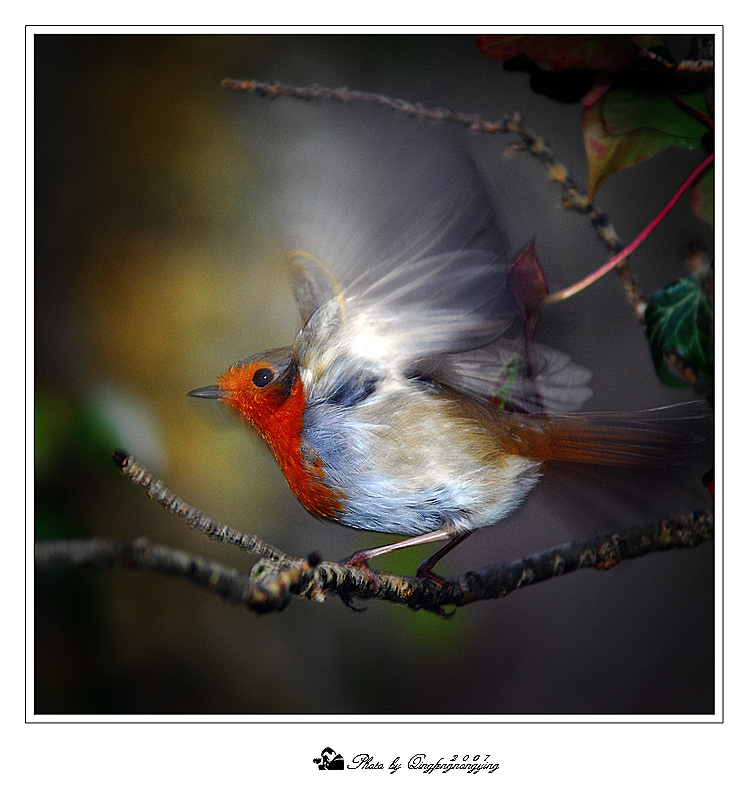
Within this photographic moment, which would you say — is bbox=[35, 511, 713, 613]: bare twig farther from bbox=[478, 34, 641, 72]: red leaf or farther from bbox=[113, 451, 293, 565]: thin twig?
bbox=[478, 34, 641, 72]: red leaf

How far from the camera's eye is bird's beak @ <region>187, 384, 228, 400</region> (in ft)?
4.09

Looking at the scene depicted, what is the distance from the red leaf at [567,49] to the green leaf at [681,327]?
0.46 meters

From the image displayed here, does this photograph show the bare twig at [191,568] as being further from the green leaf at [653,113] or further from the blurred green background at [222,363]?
the green leaf at [653,113]

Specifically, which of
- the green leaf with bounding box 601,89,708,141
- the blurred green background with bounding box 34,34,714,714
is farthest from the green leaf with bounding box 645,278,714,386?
Answer: the green leaf with bounding box 601,89,708,141

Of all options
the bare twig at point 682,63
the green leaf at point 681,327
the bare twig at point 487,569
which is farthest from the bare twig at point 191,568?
the bare twig at point 682,63

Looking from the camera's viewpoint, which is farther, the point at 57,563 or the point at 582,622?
the point at 582,622

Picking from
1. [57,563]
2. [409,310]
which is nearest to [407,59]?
[409,310]

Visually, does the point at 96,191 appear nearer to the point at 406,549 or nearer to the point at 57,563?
the point at 57,563

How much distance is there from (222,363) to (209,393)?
6 centimetres

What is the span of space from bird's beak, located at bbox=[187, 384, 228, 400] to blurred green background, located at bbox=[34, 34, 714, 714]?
0.02 m

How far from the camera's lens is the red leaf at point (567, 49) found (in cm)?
126
